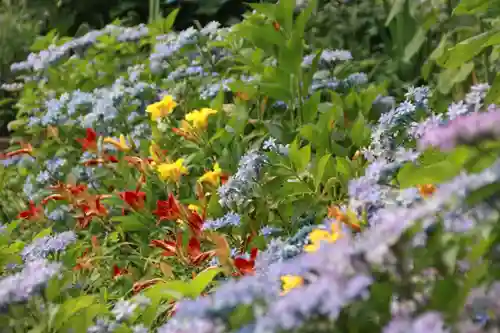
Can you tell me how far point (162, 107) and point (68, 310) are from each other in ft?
2.97

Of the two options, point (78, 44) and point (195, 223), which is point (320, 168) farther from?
point (78, 44)

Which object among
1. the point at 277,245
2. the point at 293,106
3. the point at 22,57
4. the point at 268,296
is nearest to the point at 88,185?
the point at 293,106

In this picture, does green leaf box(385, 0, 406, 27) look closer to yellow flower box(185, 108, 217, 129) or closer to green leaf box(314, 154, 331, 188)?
Result: yellow flower box(185, 108, 217, 129)

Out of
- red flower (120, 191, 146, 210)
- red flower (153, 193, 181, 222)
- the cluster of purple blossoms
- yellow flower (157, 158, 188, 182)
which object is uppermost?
the cluster of purple blossoms

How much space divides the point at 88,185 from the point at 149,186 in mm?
450

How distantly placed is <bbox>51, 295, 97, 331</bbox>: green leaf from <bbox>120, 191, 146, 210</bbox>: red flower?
62 centimetres

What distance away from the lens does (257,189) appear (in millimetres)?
1463

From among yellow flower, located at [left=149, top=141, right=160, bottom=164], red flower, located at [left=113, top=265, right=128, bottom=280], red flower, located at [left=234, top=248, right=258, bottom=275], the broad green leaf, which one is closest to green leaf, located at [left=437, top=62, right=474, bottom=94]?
the broad green leaf

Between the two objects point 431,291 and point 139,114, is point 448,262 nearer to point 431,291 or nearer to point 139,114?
point 431,291

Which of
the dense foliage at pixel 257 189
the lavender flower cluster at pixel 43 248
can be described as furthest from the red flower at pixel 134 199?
the lavender flower cluster at pixel 43 248

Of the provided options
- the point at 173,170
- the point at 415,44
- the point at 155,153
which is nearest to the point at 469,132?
the point at 173,170

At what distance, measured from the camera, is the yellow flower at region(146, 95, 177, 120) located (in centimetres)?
185

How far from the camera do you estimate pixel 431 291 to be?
0.63 meters

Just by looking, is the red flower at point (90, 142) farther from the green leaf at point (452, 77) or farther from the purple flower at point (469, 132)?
the purple flower at point (469, 132)
